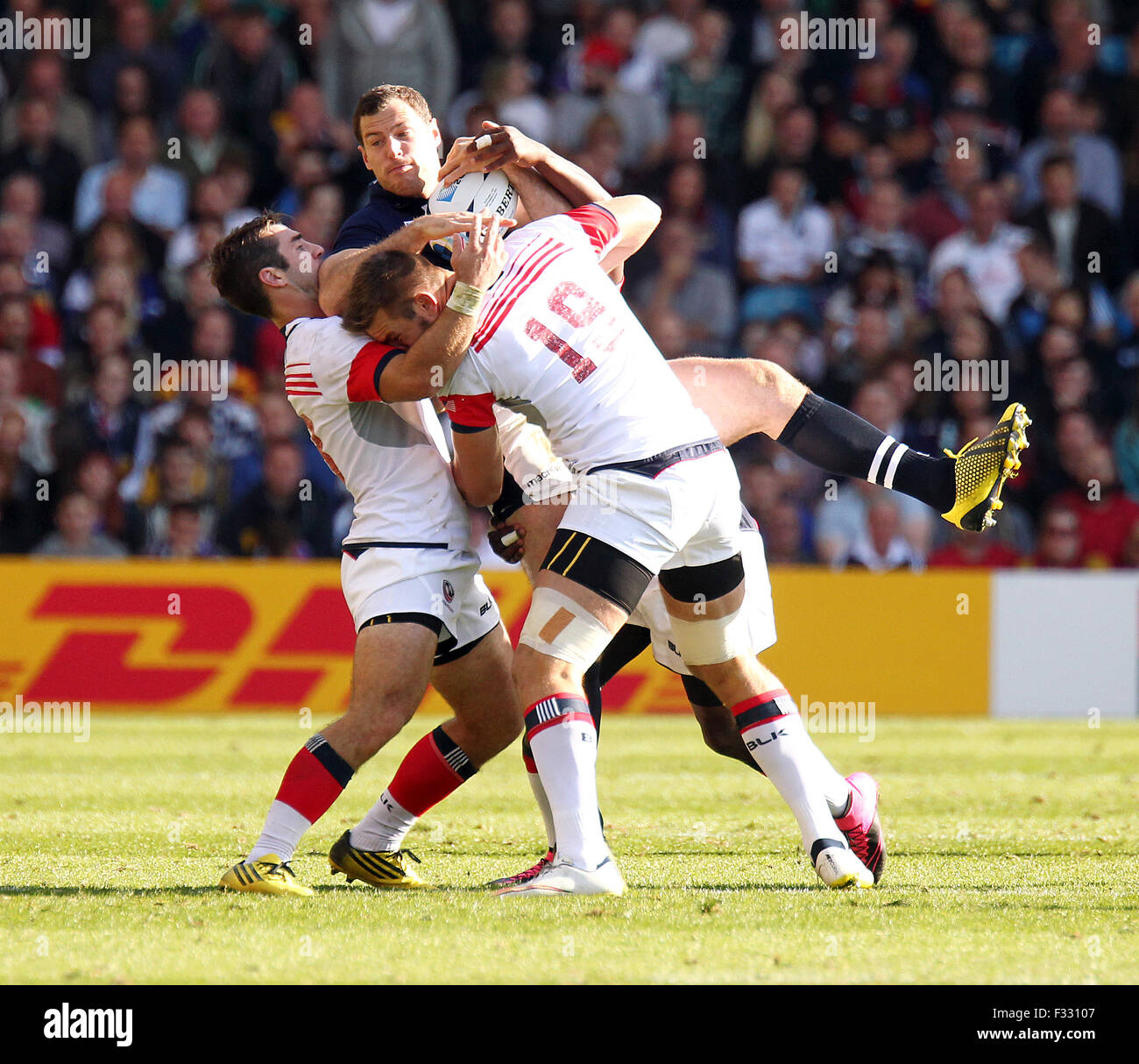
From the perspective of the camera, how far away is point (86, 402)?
12477mm

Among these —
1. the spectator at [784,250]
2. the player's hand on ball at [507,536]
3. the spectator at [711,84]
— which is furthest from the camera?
the spectator at [711,84]

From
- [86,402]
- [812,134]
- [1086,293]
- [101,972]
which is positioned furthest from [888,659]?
[101,972]

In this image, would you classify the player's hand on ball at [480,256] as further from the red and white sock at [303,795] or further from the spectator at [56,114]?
the spectator at [56,114]

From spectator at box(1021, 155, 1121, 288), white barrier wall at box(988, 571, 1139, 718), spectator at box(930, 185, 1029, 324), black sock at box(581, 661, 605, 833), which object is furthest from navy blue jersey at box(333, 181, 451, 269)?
spectator at box(1021, 155, 1121, 288)

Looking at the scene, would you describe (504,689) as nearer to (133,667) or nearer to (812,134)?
(133,667)

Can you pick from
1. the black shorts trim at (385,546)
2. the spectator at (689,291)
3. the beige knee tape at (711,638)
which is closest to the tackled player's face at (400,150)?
the black shorts trim at (385,546)

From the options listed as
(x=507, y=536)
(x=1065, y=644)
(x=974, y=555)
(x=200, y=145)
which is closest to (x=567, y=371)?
(x=507, y=536)

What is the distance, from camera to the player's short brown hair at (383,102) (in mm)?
5742

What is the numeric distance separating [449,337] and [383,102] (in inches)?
62.0

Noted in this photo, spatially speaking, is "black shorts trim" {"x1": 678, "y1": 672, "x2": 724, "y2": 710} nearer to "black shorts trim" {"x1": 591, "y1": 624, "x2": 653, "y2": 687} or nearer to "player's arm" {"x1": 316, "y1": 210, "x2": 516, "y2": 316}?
"black shorts trim" {"x1": 591, "y1": 624, "x2": 653, "y2": 687}

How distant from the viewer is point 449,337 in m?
4.54

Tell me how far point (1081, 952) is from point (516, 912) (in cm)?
146

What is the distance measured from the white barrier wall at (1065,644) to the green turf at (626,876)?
88.7 inches

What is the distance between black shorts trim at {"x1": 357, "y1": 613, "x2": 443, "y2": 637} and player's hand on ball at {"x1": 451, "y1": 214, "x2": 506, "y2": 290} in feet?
3.34
